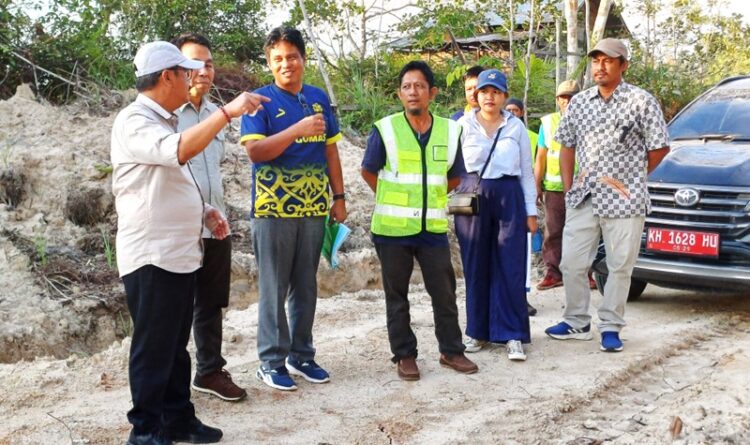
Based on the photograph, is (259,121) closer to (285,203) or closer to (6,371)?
(285,203)

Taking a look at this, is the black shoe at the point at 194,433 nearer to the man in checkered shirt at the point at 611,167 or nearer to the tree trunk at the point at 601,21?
the man in checkered shirt at the point at 611,167

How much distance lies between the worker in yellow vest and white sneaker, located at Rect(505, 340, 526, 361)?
2.32 meters

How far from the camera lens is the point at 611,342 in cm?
528

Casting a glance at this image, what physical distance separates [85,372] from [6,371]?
48cm

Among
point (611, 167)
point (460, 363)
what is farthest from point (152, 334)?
point (611, 167)

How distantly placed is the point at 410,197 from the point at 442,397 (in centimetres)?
120

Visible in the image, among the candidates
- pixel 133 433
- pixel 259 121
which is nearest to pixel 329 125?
pixel 259 121

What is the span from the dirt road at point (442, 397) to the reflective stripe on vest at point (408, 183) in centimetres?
98

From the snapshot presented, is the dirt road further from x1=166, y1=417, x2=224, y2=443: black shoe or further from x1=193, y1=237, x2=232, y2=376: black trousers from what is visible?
x1=193, y1=237, x2=232, y2=376: black trousers

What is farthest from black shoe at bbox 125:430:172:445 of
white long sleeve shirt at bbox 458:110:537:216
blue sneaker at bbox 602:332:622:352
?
blue sneaker at bbox 602:332:622:352

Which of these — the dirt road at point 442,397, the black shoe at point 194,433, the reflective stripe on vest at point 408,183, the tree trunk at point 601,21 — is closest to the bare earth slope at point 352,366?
the dirt road at point 442,397

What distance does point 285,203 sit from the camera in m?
4.18

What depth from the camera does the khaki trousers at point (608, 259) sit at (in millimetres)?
5176

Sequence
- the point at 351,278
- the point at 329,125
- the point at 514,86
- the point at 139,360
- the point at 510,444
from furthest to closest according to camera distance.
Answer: the point at 514,86 < the point at 351,278 < the point at 329,125 < the point at 510,444 < the point at 139,360
